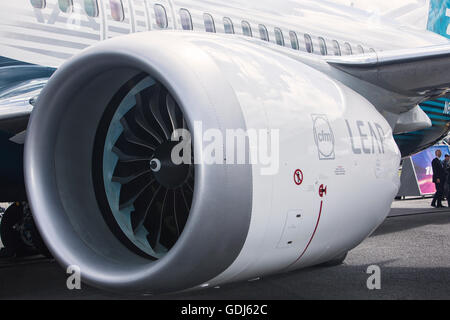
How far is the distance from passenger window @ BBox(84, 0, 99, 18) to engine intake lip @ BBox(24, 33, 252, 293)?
62.2 inches

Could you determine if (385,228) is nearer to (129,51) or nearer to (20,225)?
(20,225)

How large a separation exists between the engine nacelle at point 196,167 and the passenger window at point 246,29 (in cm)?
256

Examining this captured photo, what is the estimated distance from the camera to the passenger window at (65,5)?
4668 mm

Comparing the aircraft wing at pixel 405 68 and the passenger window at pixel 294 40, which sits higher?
the passenger window at pixel 294 40

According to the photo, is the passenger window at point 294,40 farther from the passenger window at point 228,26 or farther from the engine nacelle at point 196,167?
the engine nacelle at point 196,167

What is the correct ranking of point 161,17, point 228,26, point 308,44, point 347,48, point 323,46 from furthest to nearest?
point 347,48 < point 323,46 < point 308,44 < point 228,26 < point 161,17

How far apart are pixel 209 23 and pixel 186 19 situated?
0.32 metres

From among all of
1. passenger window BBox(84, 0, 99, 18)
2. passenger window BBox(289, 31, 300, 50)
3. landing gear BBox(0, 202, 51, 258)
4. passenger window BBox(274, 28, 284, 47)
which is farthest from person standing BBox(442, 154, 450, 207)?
passenger window BBox(84, 0, 99, 18)

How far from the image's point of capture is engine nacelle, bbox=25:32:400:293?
2773 millimetres

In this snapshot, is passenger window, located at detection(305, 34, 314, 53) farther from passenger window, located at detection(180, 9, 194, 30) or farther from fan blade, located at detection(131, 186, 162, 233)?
fan blade, located at detection(131, 186, 162, 233)

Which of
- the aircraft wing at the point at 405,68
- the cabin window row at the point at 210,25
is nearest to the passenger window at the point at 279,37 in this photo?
the cabin window row at the point at 210,25

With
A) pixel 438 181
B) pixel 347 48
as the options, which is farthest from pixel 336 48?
pixel 438 181

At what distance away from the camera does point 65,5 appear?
4707 millimetres

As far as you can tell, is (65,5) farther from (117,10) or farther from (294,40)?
(294,40)
